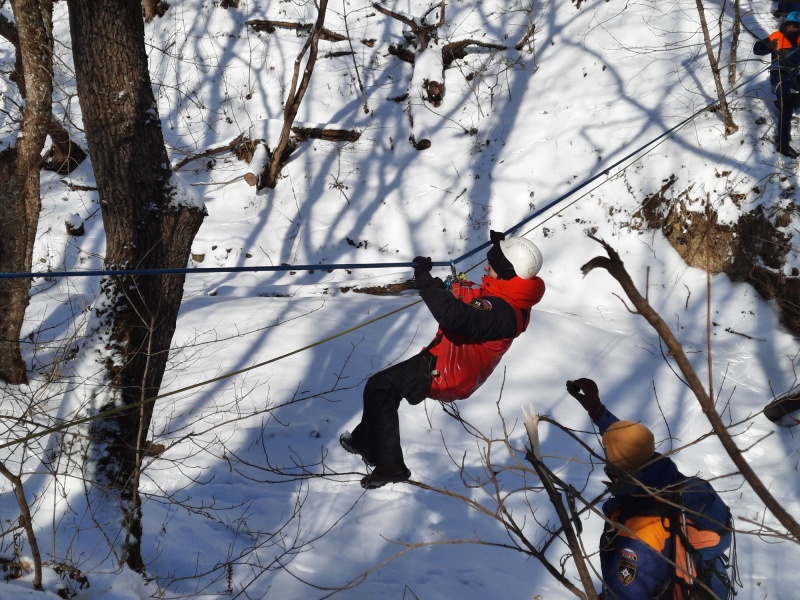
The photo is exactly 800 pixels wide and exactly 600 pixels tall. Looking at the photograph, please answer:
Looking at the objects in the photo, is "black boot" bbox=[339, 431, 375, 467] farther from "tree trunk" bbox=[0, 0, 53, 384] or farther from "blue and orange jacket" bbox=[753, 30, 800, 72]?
"blue and orange jacket" bbox=[753, 30, 800, 72]

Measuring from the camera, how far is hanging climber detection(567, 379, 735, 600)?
2.39 meters

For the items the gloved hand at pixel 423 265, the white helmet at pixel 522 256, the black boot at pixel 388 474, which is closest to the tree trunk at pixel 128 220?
the black boot at pixel 388 474

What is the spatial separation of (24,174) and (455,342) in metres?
4.35

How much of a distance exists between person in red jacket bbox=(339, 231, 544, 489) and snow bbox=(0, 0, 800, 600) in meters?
0.37

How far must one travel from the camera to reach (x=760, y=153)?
8086 millimetres

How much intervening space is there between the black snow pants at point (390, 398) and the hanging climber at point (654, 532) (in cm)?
139

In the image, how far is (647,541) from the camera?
240cm

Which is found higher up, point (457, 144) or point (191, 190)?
point (457, 144)

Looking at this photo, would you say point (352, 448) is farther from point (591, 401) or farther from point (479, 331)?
point (591, 401)

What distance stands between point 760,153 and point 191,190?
7.14 metres

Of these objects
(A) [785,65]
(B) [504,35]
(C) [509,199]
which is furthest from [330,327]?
(B) [504,35]

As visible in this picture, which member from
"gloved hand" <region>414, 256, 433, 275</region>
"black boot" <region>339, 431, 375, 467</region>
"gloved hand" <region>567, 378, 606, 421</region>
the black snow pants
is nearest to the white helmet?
"gloved hand" <region>414, 256, 433, 275</region>

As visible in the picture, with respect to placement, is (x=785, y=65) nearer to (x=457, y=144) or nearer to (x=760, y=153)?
(x=760, y=153)

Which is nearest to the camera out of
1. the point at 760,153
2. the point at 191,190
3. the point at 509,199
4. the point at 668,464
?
the point at 668,464
